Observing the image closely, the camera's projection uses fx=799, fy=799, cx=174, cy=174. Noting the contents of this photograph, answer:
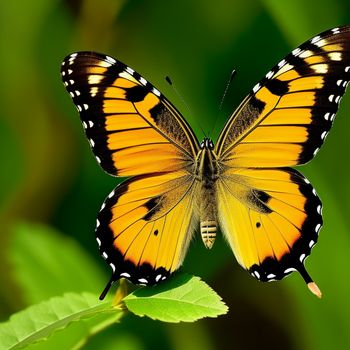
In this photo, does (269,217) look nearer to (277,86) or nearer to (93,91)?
(277,86)

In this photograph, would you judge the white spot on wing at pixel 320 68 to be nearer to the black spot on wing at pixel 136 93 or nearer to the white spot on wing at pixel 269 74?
the white spot on wing at pixel 269 74

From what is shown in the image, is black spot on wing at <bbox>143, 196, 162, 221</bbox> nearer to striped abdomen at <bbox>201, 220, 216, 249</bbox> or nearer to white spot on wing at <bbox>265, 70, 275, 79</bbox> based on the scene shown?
striped abdomen at <bbox>201, 220, 216, 249</bbox>

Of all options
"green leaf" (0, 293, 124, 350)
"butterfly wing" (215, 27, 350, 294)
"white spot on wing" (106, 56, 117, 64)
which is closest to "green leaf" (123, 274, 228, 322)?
"green leaf" (0, 293, 124, 350)

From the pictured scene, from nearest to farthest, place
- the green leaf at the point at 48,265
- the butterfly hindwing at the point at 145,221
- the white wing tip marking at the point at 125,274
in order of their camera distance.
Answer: the white wing tip marking at the point at 125,274, the butterfly hindwing at the point at 145,221, the green leaf at the point at 48,265

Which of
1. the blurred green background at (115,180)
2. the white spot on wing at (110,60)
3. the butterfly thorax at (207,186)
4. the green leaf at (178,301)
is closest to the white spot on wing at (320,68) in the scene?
the butterfly thorax at (207,186)

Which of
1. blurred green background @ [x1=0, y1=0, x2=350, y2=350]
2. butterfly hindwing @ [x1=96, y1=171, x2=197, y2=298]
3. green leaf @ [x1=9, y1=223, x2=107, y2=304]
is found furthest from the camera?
blurred green background @ [x1=0, y1=0, x2=350, y2=350]
